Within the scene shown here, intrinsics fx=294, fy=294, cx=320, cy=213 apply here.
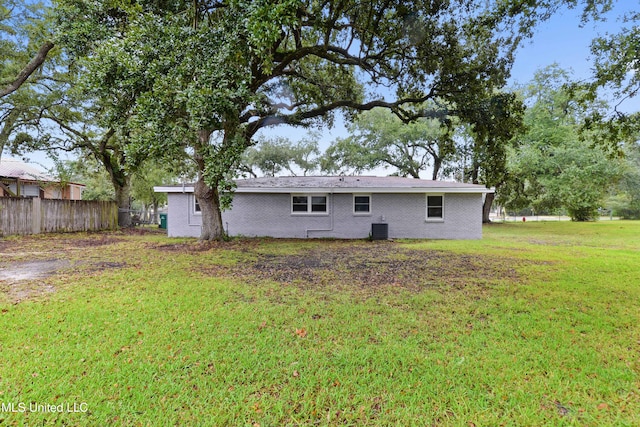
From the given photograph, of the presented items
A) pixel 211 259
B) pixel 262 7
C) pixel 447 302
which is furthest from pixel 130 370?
pixel 262 7

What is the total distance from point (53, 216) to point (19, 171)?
10.4 m

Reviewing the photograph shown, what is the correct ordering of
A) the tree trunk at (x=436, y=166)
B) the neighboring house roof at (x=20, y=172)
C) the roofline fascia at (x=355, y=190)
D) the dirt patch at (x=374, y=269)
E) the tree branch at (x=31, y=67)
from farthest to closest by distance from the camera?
the tree trunk at (x=436, y=166)
the neighboring house roof at (x=20, y=172)
the roofline fascia at (x=355, y=190)
the tree branch at (x=31, y=67)
the dirt patch at (x=374, y=269)

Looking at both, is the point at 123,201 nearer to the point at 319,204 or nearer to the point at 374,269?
the point at 319,204

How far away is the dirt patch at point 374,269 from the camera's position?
5.96 meters

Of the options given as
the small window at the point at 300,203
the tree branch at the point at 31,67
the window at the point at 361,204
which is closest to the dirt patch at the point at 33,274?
the small window at the point at 300,203

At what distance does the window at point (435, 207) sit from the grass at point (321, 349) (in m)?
7.41

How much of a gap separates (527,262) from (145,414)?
29.8 ft

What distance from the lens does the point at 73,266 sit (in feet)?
23.1

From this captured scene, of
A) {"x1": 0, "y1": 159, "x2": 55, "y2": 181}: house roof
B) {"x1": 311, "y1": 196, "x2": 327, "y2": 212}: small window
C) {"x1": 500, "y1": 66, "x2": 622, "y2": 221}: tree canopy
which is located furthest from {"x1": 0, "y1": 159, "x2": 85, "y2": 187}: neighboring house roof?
{"x1": 500, "y1": 66, "x2": 622, "y2": 221}: tree canopy

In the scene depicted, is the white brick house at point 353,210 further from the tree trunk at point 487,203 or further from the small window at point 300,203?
the tree trunk at point 487,203

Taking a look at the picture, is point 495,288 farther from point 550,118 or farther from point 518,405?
point 550,118

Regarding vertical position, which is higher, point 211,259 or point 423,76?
point 423,76

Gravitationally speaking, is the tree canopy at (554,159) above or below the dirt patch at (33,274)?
above

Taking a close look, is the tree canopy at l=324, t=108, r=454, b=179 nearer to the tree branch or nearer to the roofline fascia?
the roofline fascia
